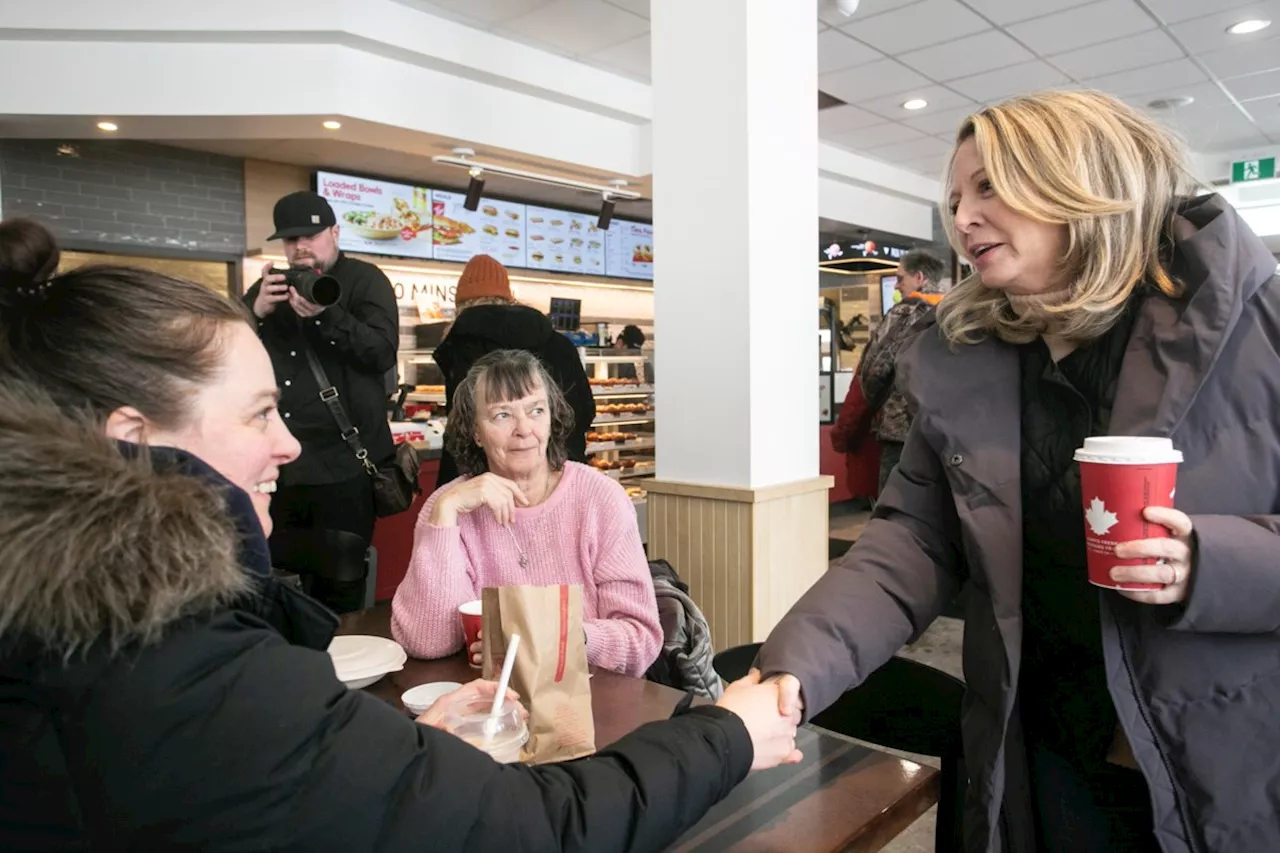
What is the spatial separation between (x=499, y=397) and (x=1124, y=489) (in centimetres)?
152

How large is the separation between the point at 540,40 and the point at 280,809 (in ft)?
18.1

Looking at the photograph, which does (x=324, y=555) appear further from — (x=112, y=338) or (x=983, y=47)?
(x=983, y=47)

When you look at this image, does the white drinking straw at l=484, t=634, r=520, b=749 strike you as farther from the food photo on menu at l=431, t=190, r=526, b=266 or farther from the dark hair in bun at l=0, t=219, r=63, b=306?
the food photo on menu at l=431, t=190, r=526, b=266

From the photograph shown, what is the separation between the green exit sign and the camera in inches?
322

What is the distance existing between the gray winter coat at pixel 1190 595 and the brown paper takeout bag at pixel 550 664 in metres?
0.29

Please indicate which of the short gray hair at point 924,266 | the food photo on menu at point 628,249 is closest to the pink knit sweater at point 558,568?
the short gray hair at point 924,266

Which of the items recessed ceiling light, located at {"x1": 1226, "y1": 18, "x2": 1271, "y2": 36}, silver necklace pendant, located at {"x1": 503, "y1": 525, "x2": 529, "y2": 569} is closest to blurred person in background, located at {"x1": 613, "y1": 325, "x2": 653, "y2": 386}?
recessed ceiling light, located at {"x1": 1226, "y1": 18, "x2": 1271, "y2": 36}

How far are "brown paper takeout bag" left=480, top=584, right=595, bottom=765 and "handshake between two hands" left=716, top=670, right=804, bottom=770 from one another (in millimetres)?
222

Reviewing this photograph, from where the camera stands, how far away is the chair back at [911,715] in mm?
1468

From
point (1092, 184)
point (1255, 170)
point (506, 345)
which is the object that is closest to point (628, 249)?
point (506, 345)

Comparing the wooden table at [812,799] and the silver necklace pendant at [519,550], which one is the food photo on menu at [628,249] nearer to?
the silver necklace pendant at [519,550]

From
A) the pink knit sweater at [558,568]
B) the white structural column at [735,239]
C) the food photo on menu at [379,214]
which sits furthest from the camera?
the food photo on menu at [379,214]

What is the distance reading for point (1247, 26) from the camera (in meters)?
5.35

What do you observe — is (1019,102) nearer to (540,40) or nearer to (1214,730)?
(1214,730)
